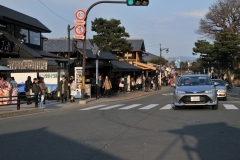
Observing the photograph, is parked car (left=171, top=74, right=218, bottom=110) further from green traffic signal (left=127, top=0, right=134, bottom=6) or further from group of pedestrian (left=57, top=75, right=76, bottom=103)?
group of pedestrian (left=57, top=75, right=76, bottom=103)

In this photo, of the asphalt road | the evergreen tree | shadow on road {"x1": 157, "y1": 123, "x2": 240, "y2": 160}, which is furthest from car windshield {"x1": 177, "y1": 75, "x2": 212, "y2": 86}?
the evergreen tree

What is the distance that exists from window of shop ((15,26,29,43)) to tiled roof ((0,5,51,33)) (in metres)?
0.80

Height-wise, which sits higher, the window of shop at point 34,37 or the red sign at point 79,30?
the window of shop at point 34,37

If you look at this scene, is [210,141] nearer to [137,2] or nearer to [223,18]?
[137,2]

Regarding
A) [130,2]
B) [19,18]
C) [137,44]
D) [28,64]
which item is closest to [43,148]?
[130,2]

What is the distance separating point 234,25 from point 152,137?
47.0m

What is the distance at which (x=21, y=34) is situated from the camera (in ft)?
97.9

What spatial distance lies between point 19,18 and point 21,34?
1.44 metres

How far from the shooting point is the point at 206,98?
15.4m

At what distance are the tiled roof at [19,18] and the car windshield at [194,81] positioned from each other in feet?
50.4

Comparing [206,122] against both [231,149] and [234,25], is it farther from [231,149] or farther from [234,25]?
[234,25]

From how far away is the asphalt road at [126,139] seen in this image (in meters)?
7.39

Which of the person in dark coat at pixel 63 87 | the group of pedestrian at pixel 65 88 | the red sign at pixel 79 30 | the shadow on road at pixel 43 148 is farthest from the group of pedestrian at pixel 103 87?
the shadow on road at pixel 43 148

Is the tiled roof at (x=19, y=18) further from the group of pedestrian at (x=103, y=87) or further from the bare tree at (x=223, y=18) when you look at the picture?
the bare tree at (x=223, y=18)
